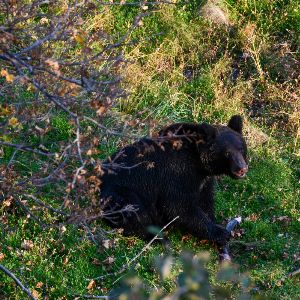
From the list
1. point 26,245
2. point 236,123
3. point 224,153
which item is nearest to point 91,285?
point 26,245

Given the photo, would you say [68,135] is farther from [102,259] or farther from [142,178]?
[102,259]

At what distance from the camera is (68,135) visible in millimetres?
8938

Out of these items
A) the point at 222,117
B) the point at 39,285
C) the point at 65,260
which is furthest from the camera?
the point at 222,117

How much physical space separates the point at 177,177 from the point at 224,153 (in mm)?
567

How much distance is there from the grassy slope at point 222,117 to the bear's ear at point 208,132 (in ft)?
3.59

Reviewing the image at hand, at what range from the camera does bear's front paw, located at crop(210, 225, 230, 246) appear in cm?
730

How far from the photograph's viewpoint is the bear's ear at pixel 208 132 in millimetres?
7129

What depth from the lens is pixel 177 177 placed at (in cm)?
723

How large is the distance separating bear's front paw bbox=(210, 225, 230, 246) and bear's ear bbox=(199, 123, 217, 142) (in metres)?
0.97

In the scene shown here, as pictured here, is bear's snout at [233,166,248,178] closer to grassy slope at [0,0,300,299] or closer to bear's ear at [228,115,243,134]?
bear's ear at [228,115,243,134]

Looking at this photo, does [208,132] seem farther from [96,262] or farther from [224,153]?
[96,262]

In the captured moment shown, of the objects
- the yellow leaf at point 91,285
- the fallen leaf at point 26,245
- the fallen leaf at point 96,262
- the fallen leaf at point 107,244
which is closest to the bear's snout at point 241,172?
the fallen leaf at point 107,244

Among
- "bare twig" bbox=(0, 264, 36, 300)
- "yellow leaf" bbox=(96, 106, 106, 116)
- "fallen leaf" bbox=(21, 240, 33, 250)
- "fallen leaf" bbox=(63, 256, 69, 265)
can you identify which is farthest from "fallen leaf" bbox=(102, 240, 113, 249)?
"yellow leaf" bbox=(96, 106, 106, 116)

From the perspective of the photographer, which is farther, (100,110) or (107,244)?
(107,244)
